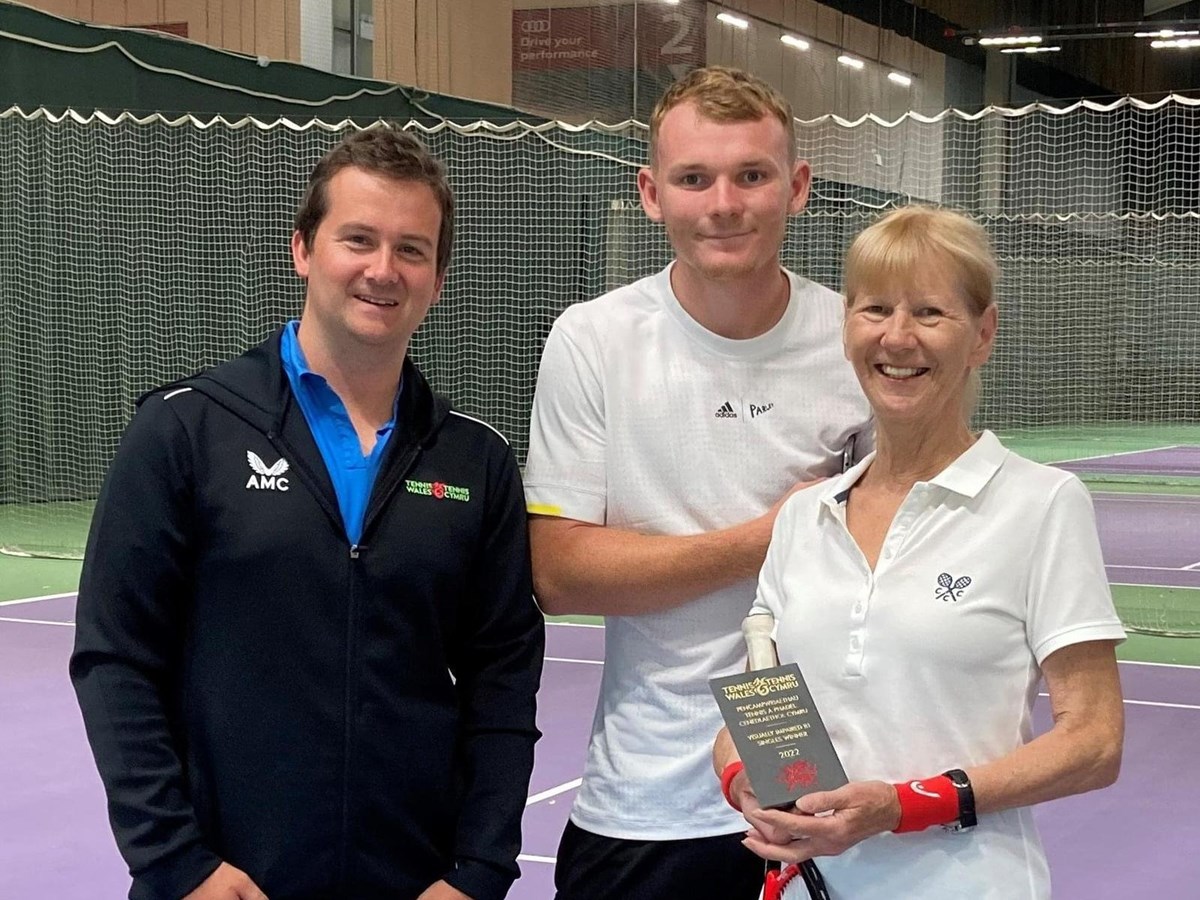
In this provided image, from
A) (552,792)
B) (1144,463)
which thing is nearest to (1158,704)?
(552,792)

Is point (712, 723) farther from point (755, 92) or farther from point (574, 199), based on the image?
point (574, 199)

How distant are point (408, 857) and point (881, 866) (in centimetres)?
61

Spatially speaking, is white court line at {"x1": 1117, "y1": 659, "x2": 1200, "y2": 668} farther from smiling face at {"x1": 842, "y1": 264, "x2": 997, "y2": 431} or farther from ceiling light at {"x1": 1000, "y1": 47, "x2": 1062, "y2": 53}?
ceiling light at {"x1": 1000, "y1": 47, "x2": 1062, "y2": 53}

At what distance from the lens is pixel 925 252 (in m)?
1.72

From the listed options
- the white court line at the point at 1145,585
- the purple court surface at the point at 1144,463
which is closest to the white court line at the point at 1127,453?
the purple court surface at the point at 1144,463

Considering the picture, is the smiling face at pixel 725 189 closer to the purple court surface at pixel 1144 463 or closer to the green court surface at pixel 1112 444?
the green court surface at pixel 1112 444

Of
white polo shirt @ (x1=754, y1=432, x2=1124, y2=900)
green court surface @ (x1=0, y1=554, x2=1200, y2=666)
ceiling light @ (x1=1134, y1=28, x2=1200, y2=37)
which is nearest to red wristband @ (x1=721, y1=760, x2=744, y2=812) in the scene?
white polo shirt @ (x1=754, y1=432, x2=1124, y2=900)

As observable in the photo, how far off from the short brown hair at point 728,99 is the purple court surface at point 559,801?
2.57 m

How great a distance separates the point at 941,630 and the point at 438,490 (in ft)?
2.20

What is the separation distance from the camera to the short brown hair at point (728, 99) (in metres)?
2.04

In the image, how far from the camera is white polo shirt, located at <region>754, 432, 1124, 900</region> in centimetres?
167

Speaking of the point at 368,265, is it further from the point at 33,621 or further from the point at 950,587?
the point at 33,621

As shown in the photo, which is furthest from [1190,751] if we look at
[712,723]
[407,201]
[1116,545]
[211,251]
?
[211,251]

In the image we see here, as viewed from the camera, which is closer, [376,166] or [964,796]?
[964,796]
